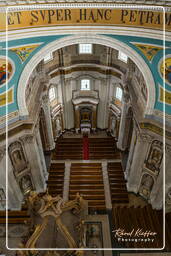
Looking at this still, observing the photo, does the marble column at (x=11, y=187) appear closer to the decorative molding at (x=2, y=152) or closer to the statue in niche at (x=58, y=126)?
the decorative molding at (x=2, y=152)

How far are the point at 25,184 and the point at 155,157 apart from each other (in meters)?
9.71

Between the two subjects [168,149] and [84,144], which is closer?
[168,149]

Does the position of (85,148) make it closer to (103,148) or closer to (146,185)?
(103,148)

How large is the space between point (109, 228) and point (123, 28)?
11694mm

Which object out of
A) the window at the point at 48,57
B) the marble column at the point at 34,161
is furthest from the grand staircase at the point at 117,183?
the window at the point at 48,57

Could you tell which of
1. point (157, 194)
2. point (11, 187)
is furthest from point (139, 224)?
point (11, 187)

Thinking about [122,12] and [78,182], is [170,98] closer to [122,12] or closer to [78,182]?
[122,12]

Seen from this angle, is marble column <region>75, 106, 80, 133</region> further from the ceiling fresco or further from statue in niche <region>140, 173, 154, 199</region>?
the ceiling fresco

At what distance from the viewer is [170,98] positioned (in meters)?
11.9

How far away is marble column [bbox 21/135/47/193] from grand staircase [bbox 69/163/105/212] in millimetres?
2488

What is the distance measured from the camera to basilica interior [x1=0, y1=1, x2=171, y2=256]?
9219 millimetres

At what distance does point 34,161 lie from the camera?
1534cm

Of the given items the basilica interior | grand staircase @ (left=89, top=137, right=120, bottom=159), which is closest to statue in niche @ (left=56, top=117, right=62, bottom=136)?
the basilica interior

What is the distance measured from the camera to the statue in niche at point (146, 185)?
15.7 metres
